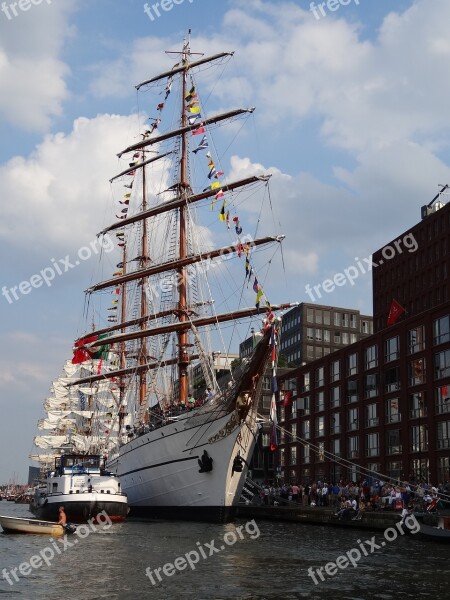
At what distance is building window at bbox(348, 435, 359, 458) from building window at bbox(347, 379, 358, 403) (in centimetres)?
353

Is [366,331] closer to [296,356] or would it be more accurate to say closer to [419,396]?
[296,356]

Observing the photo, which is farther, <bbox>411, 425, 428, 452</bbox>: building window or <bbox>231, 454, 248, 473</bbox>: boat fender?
<bbox>411, 425, 428, 452</bbox>: building window

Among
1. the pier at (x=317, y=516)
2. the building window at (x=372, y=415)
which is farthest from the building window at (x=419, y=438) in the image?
the pier at (x=317, y=516)

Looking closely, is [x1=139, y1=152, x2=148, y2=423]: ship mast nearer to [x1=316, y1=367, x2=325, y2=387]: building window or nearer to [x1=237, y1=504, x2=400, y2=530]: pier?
[x1=316, y1=367, x2=325, y2=387]: building window

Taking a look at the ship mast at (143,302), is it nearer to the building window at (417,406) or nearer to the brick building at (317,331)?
the building window at (417,406)

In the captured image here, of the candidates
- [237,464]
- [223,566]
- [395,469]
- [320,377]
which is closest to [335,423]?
[320,377]

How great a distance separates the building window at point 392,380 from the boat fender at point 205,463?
26.1 meters

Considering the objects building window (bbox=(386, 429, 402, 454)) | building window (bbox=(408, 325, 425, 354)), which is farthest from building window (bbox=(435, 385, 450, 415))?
building window (bbox=(386, 429, 402, 454))

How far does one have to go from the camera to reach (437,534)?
32.9 metres

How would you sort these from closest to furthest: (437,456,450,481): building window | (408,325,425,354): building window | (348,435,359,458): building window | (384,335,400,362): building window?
(437,456,450,481): building window < (408,325,425,354): building window < (384,335,400,362): building window < (348,435,359,458): building window

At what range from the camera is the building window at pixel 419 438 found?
62.6m

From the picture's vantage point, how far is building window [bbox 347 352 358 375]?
75938 millimetres

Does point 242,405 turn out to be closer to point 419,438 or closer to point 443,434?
point 443,434

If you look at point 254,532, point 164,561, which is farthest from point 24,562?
Result: point 254,532
